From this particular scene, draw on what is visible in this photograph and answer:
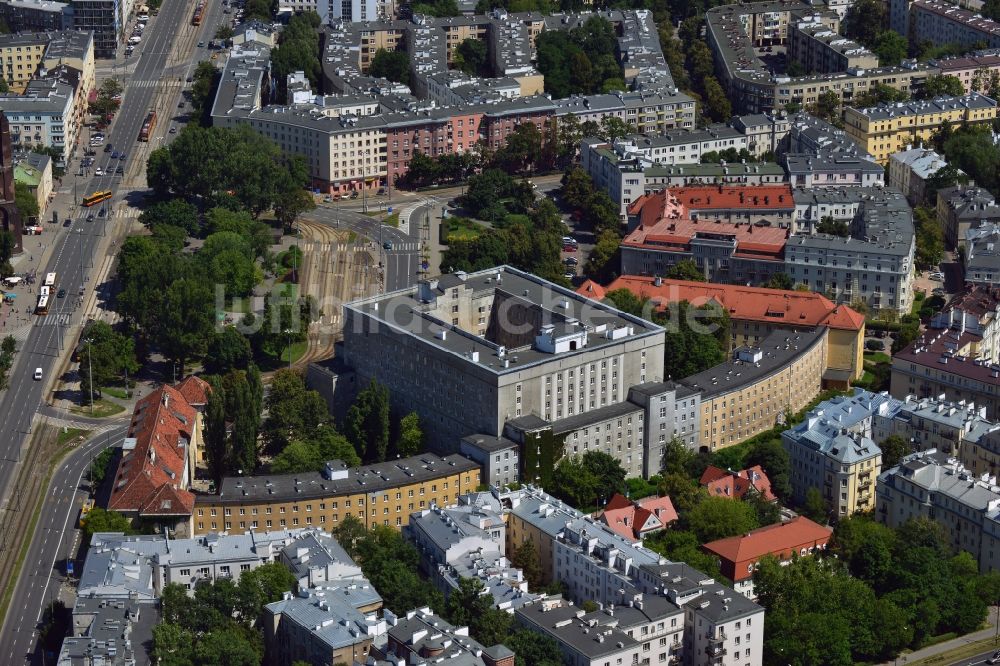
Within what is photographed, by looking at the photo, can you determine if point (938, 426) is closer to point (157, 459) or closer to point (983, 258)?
point (983, 258)

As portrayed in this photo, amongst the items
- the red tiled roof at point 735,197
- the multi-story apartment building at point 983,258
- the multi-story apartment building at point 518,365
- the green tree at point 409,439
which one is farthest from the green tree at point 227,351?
the multi-story apartment building at point 983,258

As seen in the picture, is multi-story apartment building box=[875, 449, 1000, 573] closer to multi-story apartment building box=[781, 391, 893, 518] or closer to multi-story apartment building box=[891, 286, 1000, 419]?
multi-story apartment building box=[781, 391, 893, 518]

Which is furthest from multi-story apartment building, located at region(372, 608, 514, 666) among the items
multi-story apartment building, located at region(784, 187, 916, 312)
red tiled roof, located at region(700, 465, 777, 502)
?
multi-story apartment building, located at region(784, 187, 916, 312)

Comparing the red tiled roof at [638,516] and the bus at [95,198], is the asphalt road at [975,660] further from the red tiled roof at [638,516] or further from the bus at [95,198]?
the bus at [95,198]

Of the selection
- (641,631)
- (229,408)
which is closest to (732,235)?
(229,408)

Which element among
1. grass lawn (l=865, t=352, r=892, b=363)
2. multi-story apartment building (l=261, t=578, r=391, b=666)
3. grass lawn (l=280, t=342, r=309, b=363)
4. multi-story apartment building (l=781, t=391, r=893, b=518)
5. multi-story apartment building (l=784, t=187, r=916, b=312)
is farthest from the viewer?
multi-story apartment building (l=784, t=187, r=916, b=312)

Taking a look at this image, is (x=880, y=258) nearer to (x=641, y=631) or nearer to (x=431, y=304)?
(x=431, y=304)
